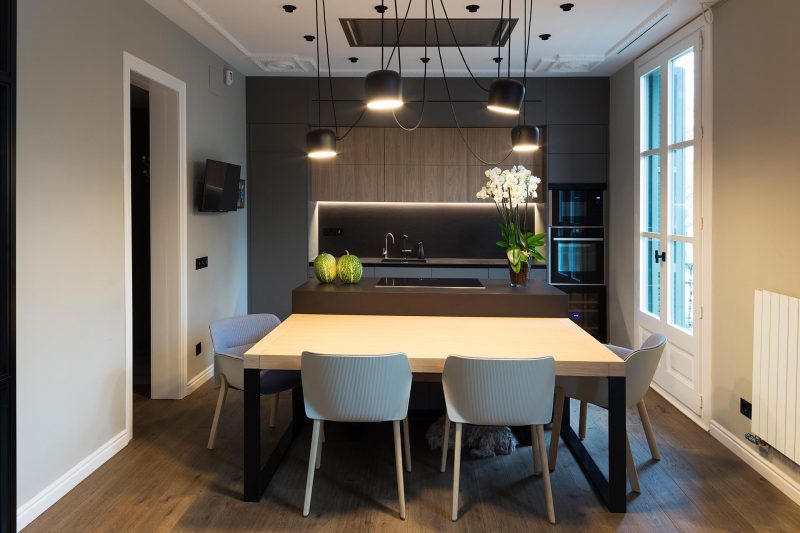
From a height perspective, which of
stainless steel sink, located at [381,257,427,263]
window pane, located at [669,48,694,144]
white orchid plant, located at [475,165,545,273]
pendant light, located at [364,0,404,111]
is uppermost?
window pane, located at [669,48,694,144]

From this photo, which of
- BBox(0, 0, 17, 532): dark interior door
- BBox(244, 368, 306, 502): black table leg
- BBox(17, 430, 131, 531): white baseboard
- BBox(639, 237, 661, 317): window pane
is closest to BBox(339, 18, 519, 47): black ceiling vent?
BBox(639, 237, 661, 317): window pane

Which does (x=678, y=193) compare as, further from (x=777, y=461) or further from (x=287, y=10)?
(x=287, y=10)

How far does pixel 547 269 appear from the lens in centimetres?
609

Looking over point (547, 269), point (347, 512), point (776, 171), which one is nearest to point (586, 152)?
point (547, 269)

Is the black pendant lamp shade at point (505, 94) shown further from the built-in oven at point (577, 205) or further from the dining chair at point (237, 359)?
the built-in oven at point (577, 205)

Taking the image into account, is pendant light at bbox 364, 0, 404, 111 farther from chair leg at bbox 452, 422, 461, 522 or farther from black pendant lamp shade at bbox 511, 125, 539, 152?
chair leg at bbox 452, 422, 461, 522

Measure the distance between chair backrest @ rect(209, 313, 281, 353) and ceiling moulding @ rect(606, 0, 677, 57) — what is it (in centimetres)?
327

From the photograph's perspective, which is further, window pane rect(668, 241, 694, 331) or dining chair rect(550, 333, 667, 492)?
window pane rect(668, 241, 694, 331)

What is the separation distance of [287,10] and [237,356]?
2.38 metres

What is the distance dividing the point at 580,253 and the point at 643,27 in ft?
7.42

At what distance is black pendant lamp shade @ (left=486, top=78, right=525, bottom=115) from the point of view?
332cm

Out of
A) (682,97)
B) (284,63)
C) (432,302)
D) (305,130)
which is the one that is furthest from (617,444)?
(305,130)

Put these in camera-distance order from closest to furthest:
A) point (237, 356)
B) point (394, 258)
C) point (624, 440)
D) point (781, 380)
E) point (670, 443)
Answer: point (624, 440) < point (781, 380) < point (237, 356) < point (670, 443) < point (394, 258)

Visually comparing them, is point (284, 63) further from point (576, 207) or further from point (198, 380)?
point (576, 207)
